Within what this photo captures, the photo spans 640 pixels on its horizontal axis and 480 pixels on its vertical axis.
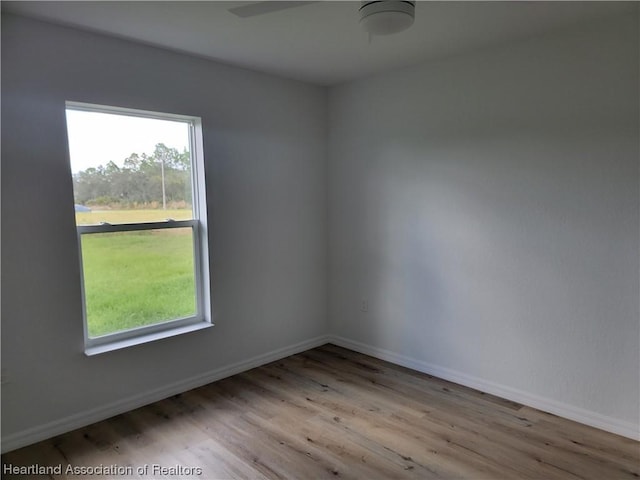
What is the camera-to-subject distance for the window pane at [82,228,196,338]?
2.81 m

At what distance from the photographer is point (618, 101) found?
2.47 m

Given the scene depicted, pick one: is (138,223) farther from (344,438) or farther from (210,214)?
(344,438)

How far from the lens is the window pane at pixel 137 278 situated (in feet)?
9.22

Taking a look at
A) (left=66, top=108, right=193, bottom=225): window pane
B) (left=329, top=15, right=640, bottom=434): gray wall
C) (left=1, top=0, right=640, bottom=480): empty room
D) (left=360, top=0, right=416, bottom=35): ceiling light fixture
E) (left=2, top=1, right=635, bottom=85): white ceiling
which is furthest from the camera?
(left=66, top=108, right=193, bottom=225): window pane

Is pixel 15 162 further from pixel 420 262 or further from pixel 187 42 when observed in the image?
pixel 420 262

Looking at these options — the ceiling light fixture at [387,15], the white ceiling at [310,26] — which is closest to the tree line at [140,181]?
the white ceiling at [310,26]

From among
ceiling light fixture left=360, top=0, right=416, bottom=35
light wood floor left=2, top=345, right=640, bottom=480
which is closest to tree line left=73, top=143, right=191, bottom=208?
light wood floor left=2, top=345, right=640, bottom=480

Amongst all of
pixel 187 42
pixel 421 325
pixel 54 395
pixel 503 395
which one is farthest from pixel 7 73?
pixel 503 395

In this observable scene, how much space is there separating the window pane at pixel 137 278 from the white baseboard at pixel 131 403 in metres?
0.49

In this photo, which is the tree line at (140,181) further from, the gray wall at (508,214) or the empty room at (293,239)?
the gray wall at (508,214)

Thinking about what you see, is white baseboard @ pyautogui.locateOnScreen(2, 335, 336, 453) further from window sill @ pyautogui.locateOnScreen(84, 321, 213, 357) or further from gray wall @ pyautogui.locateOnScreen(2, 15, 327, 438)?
window sill @ pyautogui.locateOnScreen(84, 321, 213, 357)

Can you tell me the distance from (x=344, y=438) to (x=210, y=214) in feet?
6.13

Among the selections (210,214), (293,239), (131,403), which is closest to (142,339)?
(131,403)

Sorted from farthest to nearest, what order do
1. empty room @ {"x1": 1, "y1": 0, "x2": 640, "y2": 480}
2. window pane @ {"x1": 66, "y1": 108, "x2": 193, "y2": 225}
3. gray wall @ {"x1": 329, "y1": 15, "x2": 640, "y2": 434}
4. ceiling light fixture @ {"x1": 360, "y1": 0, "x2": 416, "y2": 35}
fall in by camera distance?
window pane @ {"x1": 66, "y1": 108, "x2": 193, "y2": 225}, gray wall @ {"x1": 329, "y1": 15, "x2": 640, "y2": 434}, empty room @ {"x1": 1, "y1": 0, "x2": 640, "y2": 480}, ceiling light fixture @ {"x1": 360, "y1": 0, "x2": 416, "y2": 35}
